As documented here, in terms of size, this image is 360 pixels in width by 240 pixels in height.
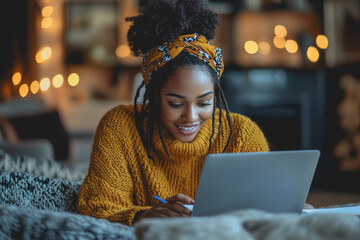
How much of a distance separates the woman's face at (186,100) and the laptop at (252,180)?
34cm

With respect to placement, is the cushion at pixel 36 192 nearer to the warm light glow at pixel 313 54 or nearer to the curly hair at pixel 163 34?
the curly hair at pixel 163 34

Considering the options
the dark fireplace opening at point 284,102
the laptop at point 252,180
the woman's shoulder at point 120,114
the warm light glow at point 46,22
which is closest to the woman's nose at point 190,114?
the woman's shoulder at point 120,114

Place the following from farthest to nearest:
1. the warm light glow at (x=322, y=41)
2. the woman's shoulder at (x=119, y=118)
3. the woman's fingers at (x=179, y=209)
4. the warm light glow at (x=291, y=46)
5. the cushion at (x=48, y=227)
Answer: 1. the warm light glow at (x=291, y=46)
2. the warm light glow at (x=322, y=41)
3. the woman's shoulder at (x=119, y=118)
4. the woman's fingers at (x=179, y=209)
5. the cushion at (x=48, y=227)

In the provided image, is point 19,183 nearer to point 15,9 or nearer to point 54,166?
point 54,166

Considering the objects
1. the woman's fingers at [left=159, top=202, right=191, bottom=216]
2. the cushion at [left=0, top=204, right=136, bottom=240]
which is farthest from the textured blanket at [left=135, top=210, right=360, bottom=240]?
the woman's fingers at [left=159, top=202, right=191, bottom=216]

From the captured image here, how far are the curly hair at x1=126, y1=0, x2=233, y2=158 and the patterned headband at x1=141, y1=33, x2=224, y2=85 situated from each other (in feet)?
0.04

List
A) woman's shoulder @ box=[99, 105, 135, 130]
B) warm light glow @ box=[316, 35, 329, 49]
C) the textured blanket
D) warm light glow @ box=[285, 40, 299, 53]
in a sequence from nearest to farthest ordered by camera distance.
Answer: the textured blanket → woman's shoulder @ box=[99, 105, 135, 130] → warm light glow @ box=[316, 35, 329, 49] → warm light glow @ box=[285, 40, 299, 53]

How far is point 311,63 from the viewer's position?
3.54m

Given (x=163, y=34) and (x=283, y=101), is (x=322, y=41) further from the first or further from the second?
(x=163, y=34)

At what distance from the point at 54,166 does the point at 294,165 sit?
87 cm

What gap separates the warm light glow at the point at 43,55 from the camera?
373 cm

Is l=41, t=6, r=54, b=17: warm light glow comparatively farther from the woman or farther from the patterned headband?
the patterned headband

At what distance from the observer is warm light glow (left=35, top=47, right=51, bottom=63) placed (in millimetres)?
3734

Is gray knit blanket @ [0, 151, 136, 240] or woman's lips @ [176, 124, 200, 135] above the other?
woman's lips @ [176, 124, 200, 135]
